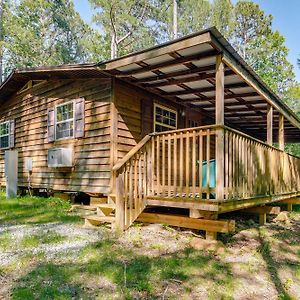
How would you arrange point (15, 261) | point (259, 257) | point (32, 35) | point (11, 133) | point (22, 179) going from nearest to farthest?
point (15, 261)
point (259, 257)
point (22, 179)
point (11, 133)
point (32, 35)

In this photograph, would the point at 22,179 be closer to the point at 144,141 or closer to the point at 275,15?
the point at 144,141

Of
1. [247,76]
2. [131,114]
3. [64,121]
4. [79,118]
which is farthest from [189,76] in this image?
[64,121]

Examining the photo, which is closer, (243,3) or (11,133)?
(11,133)

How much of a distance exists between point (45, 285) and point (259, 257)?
3333 mm

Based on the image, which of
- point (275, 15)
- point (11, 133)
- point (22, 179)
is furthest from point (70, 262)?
point (275, 15)

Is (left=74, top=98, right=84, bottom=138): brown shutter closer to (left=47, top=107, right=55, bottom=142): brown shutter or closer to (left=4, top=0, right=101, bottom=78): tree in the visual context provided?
(left=47, top=107, right=55, bottom=142): brown shutter

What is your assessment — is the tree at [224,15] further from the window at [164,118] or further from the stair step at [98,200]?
the stair step at [98,200]

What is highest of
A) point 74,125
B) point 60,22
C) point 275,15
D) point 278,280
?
point 60,22

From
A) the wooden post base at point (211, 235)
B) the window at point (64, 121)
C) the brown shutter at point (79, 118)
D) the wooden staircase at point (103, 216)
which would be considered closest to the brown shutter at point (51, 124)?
the window at point (64, 121)

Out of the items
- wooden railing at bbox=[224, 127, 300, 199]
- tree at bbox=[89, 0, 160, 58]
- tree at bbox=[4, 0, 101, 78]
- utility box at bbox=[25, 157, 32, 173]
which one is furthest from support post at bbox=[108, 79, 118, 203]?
tree at bbox=[4, 0, 101, 78]

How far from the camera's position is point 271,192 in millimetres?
7125

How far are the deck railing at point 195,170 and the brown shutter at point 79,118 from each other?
2.39m

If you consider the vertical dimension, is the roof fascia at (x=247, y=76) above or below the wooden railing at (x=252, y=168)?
above

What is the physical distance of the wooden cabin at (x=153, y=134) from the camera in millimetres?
4969
